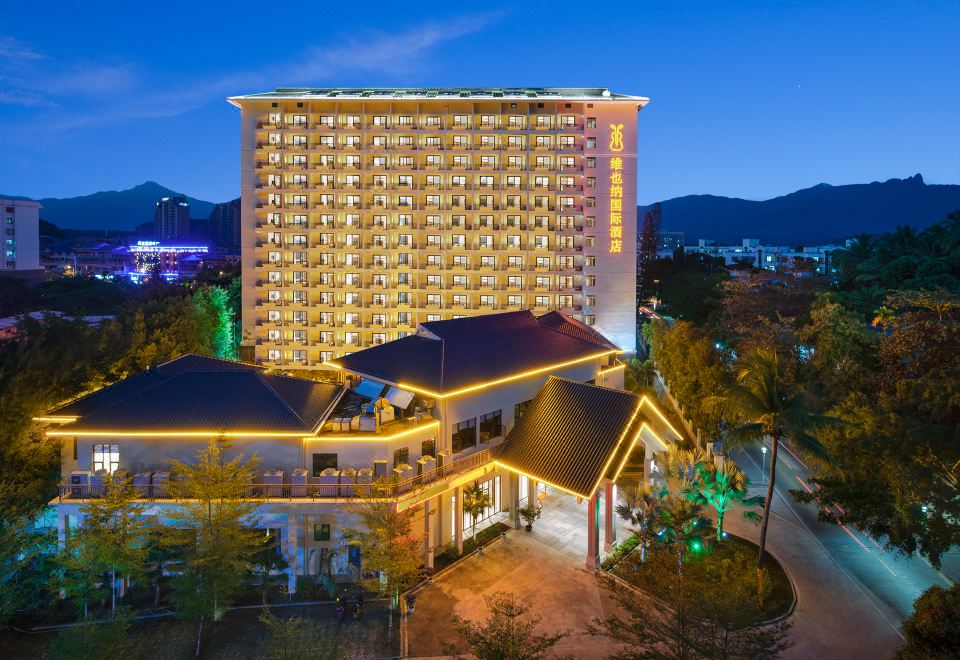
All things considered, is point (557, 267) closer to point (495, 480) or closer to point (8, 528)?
point (495, 480)

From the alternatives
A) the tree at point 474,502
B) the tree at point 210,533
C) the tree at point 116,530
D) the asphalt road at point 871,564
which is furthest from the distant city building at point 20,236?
the asphalt road at point 871,564

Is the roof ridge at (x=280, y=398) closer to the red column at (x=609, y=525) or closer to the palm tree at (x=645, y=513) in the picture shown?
the red column at (x=609, y=525)

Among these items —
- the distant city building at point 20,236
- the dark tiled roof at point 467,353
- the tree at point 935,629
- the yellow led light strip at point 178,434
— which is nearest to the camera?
the tree at point 935,629

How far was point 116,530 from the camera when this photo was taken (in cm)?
1733

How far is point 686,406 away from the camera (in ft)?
113

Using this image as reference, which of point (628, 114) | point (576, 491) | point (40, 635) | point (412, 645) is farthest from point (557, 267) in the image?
point (40, 635)

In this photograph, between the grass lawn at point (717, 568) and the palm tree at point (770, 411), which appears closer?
the palm tree at point (770, 411)

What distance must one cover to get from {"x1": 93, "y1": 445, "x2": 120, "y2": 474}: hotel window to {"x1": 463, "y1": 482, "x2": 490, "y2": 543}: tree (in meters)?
12.5

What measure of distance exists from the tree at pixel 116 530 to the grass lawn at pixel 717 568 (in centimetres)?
1532

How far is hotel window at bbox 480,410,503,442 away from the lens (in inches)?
961

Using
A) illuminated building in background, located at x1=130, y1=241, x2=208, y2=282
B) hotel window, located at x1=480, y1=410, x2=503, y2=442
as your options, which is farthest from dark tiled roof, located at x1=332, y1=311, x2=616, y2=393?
illuminated building in background, located at x1=130, y1=241, x2=208, y2=282

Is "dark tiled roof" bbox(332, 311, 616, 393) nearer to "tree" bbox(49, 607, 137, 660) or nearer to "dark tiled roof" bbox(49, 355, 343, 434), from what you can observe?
"dark tiled roof" bbox(49, 355, 343, 434)

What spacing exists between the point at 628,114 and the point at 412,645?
4571cm

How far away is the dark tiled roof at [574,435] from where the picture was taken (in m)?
20.3
